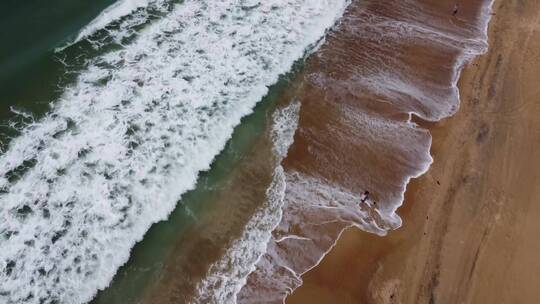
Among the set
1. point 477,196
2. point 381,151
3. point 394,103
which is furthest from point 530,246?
point 394,103

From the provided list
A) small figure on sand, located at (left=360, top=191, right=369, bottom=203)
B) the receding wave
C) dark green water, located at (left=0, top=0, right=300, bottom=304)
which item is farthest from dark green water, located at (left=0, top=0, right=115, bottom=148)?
small figure on sand, located at (left=360, top=191, right=369, bottom=203)

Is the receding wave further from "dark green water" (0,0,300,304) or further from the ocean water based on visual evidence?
"dark green water" (0,0,300,304)

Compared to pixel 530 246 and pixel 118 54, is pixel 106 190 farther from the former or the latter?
pixel 530 246

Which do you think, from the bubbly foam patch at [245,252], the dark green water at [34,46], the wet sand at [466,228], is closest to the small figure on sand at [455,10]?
the wet sand at [466,228]

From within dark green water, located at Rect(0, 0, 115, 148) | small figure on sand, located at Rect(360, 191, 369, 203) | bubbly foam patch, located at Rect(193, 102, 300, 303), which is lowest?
bubbly foam patch, located at Rect(193, 102, 300, 303)

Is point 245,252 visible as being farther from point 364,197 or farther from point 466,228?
point 466,228

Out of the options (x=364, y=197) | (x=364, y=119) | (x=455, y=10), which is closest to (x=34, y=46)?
(x=364, y=119)
